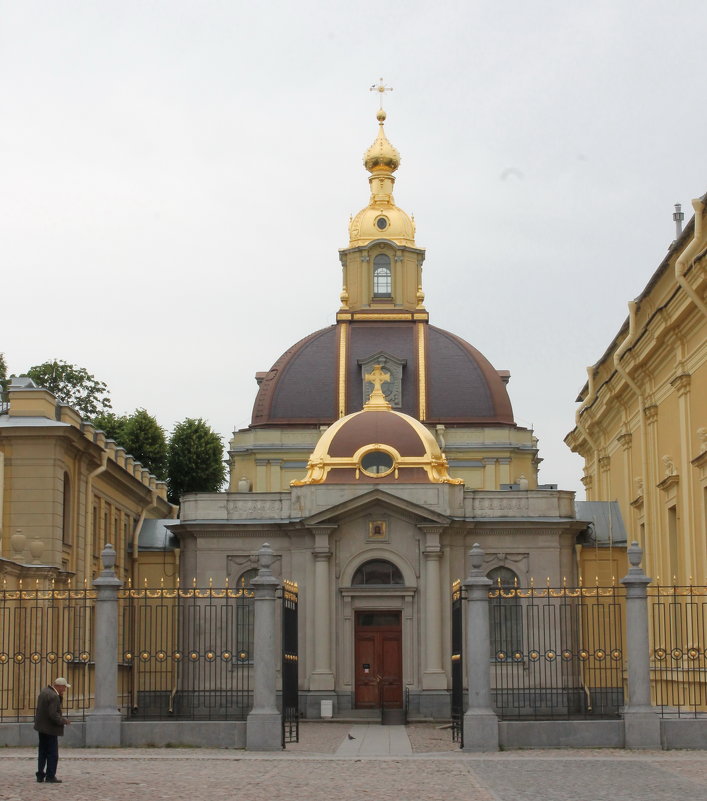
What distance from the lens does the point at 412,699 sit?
42.6m

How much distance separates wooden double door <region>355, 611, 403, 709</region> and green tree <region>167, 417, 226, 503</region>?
25670 mm

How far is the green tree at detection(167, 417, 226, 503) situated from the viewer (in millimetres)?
68688

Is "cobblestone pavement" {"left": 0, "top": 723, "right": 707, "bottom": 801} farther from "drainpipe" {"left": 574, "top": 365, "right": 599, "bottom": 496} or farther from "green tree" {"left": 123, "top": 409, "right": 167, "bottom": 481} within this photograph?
"green tree" {"left": 123, "top": 409, "right": 167, "bottom": 481}

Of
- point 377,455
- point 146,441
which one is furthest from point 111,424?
point 377,455

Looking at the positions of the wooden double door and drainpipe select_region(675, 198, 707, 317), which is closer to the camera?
drainpipe select_region(675, 198, 707, 317)

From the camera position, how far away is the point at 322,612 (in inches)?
1715

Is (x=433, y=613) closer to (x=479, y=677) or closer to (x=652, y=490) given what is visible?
(x=652, y=490)

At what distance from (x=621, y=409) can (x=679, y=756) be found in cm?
2083

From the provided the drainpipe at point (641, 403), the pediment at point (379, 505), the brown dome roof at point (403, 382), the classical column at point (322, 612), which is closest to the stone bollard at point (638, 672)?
the drainpipe at point (641, 403)

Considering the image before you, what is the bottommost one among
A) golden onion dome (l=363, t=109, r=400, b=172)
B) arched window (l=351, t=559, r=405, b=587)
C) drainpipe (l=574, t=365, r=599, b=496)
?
arched window (l=351, t=559, r=405, b=587)

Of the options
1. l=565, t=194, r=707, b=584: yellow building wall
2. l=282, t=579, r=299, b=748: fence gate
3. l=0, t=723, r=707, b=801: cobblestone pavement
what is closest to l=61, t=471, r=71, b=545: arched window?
l=282, t=579, r=299, b=748: fence gate

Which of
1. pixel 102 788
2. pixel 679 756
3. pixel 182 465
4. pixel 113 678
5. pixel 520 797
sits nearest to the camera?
pixel 520 797

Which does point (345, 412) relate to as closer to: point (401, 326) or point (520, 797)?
point (401, 326)

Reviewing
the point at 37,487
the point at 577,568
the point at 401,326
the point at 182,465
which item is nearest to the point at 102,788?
the point at 37,487
